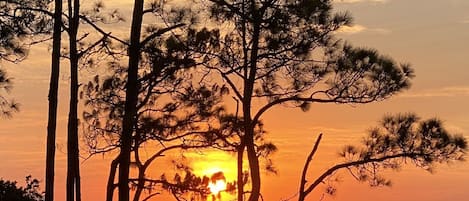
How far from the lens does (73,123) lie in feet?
46.5

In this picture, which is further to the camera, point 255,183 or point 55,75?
point 255,183

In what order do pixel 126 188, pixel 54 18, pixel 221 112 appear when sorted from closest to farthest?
pixel 126 188
pixel 54 18
pixel 221 112

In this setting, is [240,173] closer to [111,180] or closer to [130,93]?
[111,180]

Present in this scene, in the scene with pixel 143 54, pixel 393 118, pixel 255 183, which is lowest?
pixel 255 183

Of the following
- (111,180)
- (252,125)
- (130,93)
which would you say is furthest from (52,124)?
(252,125)

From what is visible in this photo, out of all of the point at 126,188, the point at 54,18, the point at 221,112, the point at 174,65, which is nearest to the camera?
the point at 126,188

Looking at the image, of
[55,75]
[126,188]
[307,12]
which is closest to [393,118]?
[307,12]

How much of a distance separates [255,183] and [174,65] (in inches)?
90.0

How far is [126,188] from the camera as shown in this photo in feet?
43.1

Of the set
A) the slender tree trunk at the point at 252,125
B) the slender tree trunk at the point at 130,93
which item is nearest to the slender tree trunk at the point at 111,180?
the slender tree trunk at the point at 252,125

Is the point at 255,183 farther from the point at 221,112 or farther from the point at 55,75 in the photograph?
the point at 55,75

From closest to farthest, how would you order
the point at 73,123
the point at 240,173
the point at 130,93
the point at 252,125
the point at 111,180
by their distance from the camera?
the point at 130,93
the point at 73,123
the point at 252,125
the point at 240,173
the point at 111,180

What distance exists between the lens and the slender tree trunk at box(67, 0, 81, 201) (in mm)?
14148

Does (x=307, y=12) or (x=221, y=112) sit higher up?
(x=307, y=12)
